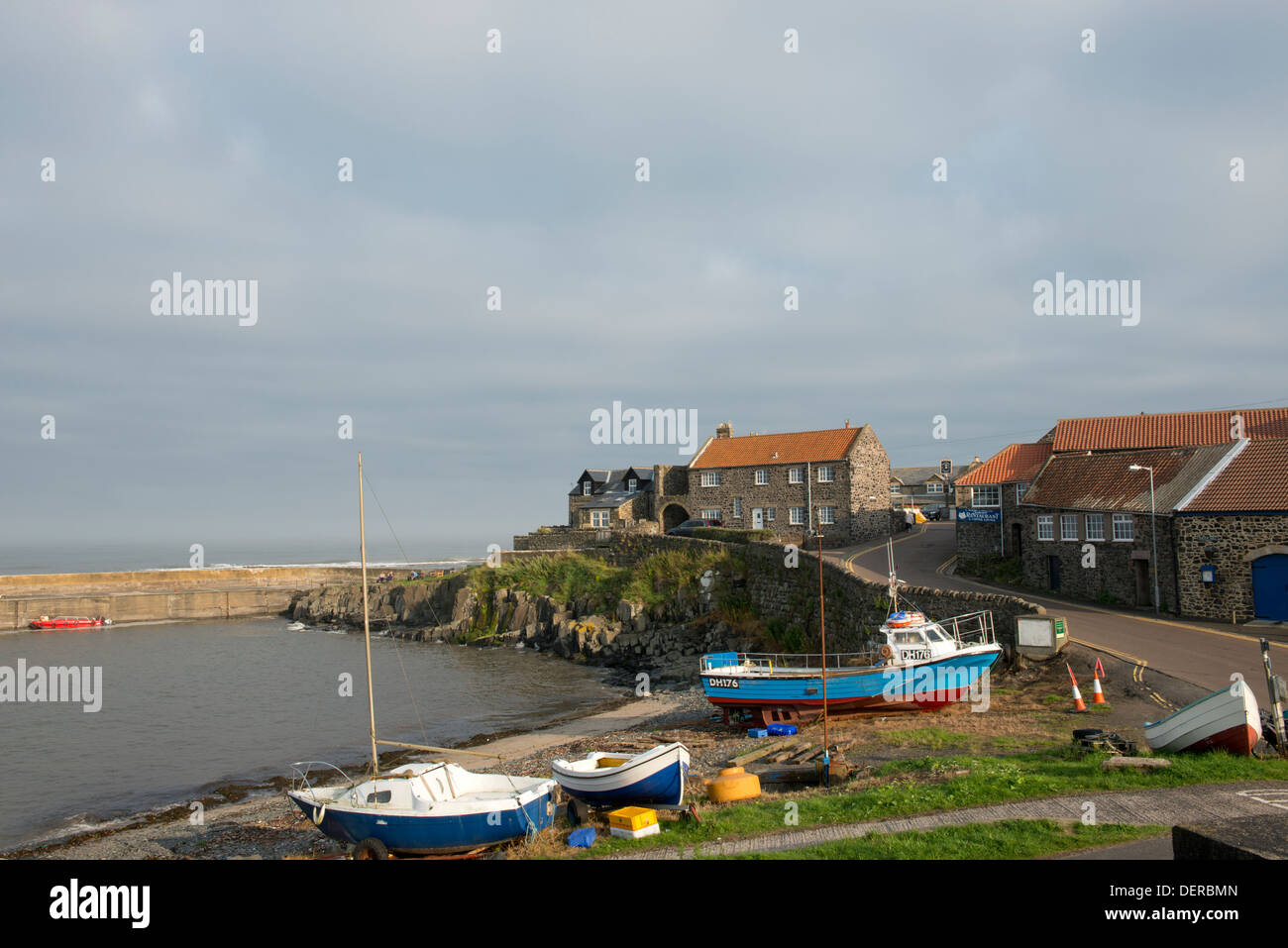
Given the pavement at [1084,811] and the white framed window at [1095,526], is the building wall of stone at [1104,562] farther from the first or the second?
the pavement at [1084,811]

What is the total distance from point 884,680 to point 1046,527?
18609 mm

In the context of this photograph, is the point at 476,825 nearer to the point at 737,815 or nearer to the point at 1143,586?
the point at 737,815

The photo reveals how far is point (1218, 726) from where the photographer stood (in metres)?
13.3

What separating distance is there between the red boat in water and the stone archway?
4596cm

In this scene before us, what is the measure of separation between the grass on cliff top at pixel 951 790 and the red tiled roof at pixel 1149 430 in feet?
112

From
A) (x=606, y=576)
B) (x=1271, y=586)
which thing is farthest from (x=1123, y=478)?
(x=606, y=576)

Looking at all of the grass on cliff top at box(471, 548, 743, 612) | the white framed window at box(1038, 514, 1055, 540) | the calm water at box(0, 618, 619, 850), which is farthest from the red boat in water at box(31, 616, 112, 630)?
the white framed window at box(1038, 514, 1055, 540)

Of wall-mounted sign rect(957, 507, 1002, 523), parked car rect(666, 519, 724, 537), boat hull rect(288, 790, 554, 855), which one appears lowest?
boat hull rect(288, 790, 554, 855)

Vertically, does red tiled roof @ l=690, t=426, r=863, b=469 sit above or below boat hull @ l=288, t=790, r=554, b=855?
above

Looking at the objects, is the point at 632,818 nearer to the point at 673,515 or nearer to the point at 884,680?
the point at 884,680

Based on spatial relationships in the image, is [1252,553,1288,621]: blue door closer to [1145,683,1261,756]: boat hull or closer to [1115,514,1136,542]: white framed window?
[1115,514,1136,542]: white framed window

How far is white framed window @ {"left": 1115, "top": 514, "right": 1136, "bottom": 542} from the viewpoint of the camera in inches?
1230

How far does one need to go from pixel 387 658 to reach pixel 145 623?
32.4 m
